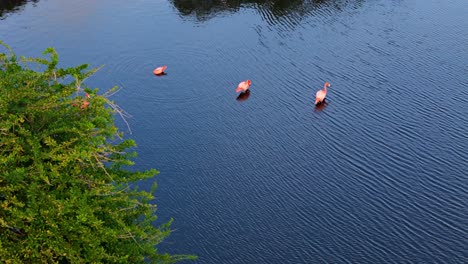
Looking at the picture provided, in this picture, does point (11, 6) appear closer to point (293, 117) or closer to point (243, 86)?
point (243, 86)

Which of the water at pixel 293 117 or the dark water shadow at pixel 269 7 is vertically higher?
the dark water shadow at pixel 269 7

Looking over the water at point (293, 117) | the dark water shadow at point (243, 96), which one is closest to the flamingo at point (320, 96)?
the water at point (293, 117)

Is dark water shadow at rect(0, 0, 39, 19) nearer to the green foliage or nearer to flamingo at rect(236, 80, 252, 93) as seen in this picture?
flamingo at rect(236, 80, 252, 93)

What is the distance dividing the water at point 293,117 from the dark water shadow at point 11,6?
198cm

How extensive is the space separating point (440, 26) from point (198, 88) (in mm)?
15024

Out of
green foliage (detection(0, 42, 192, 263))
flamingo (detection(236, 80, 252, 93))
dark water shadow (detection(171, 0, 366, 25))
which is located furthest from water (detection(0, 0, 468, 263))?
green foliage (detection(0, 42, 192, 263))

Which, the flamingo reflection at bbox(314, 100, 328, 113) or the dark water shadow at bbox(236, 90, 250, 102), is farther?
the dark water shadow at bbox(236, 90, 250, 102)

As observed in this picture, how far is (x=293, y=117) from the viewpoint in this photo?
24.8 metres

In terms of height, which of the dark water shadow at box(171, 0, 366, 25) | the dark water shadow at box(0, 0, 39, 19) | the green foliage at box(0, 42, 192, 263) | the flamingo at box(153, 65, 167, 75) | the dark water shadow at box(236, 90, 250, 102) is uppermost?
the green foliage at box(0, 42, 192, 263)

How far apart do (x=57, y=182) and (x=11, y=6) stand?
108ft

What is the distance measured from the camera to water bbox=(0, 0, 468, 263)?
60.0ft

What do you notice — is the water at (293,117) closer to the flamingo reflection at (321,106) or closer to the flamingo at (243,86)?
the flamingo reflection at (321,106)

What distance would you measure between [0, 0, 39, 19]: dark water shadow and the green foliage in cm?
2900

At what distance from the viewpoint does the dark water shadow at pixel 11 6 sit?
128 ft
